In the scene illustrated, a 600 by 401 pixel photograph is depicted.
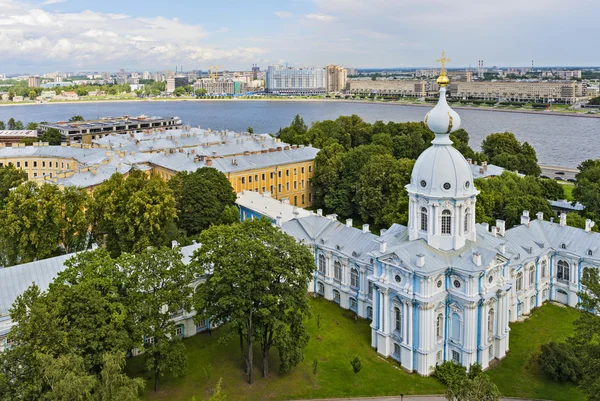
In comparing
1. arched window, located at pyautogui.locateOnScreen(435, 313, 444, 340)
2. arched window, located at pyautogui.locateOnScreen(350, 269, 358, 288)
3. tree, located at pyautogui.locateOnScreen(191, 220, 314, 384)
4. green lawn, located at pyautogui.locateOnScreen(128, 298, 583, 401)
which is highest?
tree, located at pyautogui.locateOnScreen(191, 220, 314, 384)

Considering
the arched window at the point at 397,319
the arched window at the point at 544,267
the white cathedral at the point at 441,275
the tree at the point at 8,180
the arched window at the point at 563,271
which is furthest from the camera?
the tree at the point at 8,180

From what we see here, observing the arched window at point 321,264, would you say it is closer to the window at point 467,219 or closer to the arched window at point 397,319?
the arched window at point 397,319

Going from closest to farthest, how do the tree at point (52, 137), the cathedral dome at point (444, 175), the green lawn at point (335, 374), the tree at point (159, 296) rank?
the tree at point (159, 296) → the green lawn at point (335, 374) → the cathedral dome at point (444, 175) → the tree at point (52, 137)

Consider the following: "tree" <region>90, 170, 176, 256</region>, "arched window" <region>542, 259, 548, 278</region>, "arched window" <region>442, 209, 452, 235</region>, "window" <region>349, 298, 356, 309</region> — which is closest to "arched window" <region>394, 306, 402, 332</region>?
"arched window" <region>442, 209, 452, 235</region>

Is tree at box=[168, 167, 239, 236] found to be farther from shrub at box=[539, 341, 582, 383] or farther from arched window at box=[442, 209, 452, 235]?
shrub at box=[539, 341, 582, 383]

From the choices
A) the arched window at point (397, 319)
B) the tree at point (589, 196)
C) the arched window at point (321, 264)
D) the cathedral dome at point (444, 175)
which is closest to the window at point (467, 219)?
the cathedral dome at point (444, 175)

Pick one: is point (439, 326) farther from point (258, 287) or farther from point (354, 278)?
point (258, 287)

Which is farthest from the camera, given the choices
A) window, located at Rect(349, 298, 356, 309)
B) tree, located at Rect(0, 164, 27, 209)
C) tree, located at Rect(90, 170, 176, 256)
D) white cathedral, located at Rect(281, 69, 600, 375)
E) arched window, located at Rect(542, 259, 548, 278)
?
tree, located at Rect(0, 164, 27, 209)
